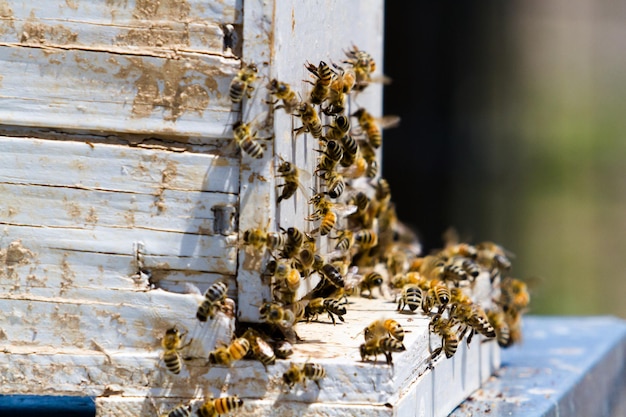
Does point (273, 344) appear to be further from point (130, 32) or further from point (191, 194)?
point (130, 32)

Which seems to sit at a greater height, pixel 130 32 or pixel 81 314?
pixel 130 32

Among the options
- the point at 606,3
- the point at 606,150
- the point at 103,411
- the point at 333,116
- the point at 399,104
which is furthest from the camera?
the point at 606,150

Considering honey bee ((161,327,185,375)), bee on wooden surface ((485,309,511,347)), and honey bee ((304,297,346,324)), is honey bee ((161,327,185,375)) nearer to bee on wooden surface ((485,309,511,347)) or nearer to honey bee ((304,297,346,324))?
honey bee ((304,297,346,324))

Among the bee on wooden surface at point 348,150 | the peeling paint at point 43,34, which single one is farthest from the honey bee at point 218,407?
the peeling paint at point 43,34

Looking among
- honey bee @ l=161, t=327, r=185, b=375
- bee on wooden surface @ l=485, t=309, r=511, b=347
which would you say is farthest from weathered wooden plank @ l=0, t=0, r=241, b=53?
bee on wooden surface @ l=485, t=309, r=511, b=347

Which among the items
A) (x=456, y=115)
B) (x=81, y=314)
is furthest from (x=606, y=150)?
(x=81, y=314)

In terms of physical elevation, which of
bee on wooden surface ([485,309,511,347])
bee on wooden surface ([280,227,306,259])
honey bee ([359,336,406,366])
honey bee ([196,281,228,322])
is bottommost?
bee on wooden surface ([485,309,511,347])

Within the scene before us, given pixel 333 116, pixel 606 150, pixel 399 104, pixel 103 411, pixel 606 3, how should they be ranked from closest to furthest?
pixel 103 411
pixel 333 116
pixel 399 104
pixel 606 3
pixel 606 150
